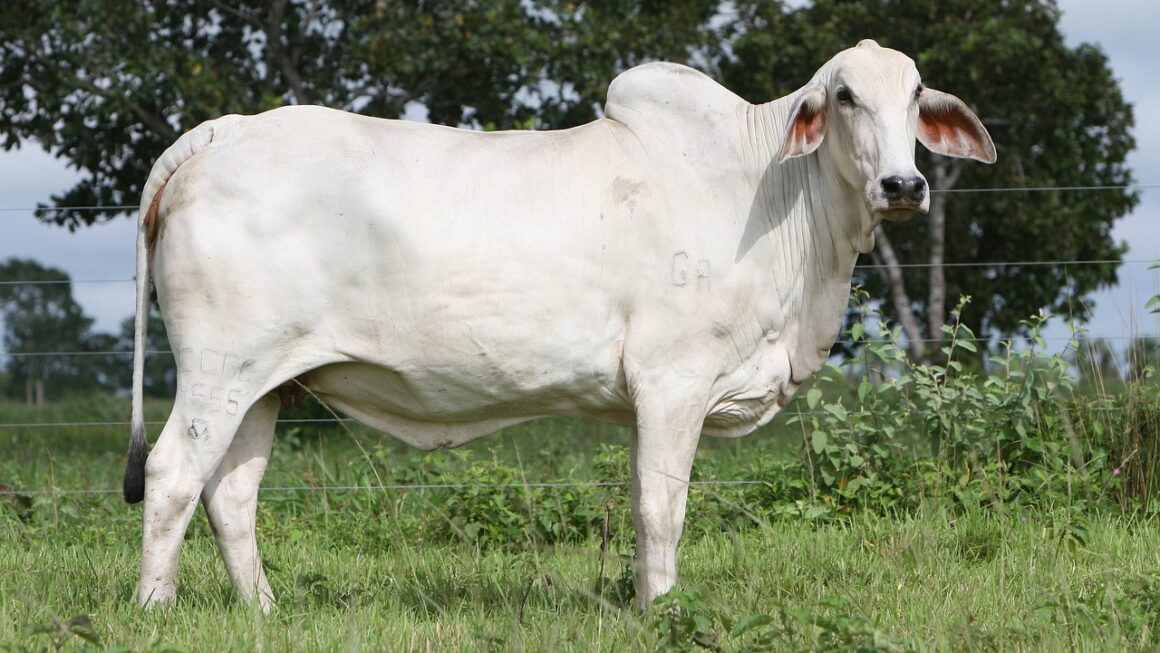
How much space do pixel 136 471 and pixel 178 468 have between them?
239 mm

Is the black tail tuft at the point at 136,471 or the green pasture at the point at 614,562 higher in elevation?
the black tail tuft at the point at 136,471

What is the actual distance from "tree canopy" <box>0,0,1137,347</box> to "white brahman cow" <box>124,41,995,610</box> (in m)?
6.61

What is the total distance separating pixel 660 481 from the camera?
424 centimetres

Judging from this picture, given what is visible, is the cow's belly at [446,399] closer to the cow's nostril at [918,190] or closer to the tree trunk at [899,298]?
the cow's nostril at [918,190]

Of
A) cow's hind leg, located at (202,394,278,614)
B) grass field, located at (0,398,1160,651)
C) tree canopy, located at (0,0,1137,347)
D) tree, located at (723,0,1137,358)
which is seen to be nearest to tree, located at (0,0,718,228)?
tree canopy, located at (0,0,1137,347)

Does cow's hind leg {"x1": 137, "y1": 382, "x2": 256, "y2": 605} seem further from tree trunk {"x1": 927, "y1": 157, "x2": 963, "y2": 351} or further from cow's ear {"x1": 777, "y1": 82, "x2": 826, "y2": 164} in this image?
tree trunk {"x1": 927, "y1": 157, "x2": 963, "y2": 351}

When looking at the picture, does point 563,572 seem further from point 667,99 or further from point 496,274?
point 667,99

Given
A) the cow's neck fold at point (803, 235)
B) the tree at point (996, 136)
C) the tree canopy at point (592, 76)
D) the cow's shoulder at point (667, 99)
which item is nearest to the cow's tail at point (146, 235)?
the cow's shoulder at point (667, 99)

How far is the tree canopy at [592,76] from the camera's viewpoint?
12211mm

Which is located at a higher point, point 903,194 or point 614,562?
point 903,194

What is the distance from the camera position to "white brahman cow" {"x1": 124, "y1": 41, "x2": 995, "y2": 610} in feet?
13.5

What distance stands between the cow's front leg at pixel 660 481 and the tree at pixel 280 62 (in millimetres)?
7893

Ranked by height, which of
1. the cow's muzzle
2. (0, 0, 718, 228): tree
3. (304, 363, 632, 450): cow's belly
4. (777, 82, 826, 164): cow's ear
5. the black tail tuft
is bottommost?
the black tail tuft

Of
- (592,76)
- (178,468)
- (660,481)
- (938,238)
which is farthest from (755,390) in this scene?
(938,238)
